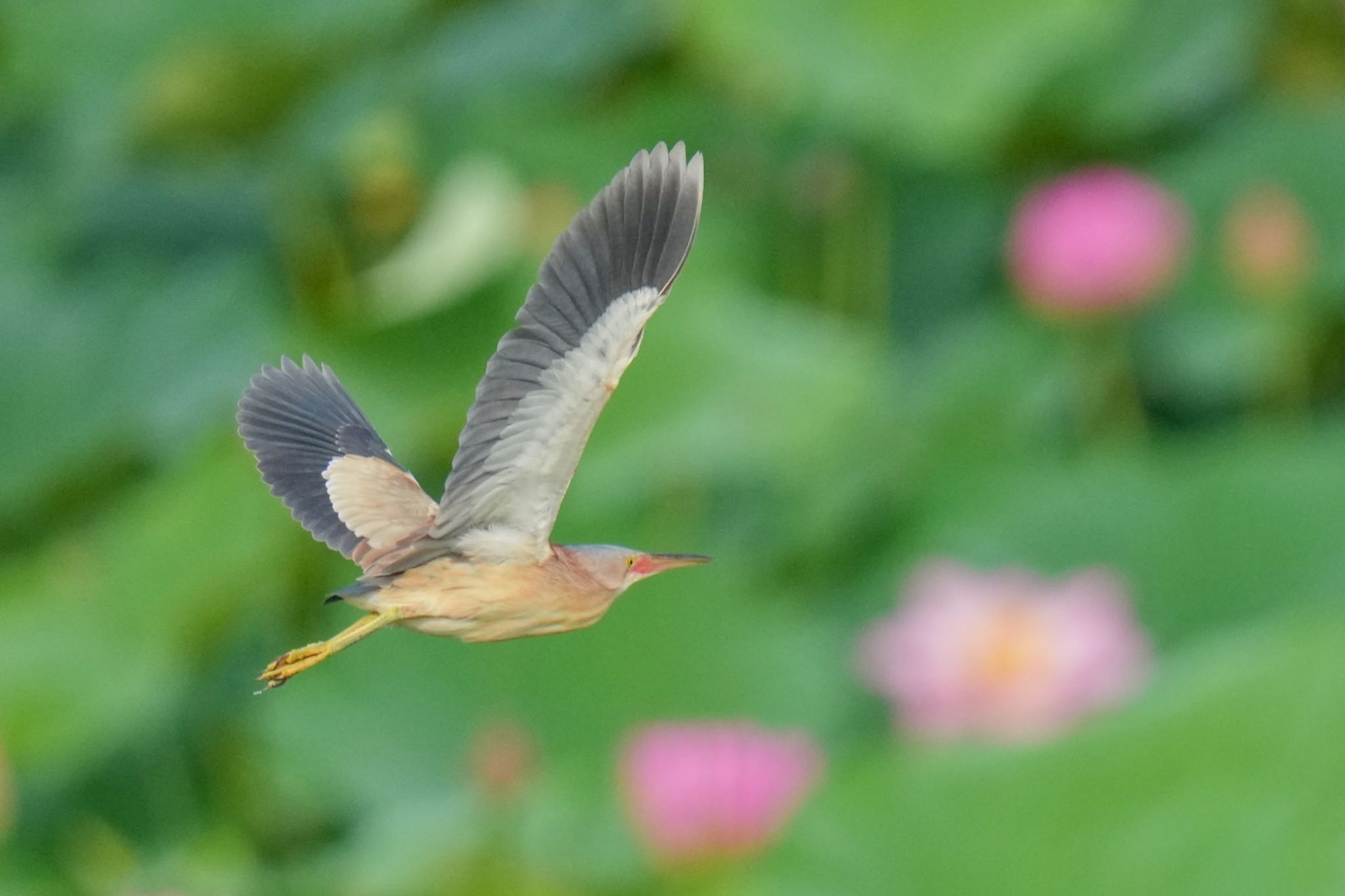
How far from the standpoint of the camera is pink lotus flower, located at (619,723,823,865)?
1053 mm

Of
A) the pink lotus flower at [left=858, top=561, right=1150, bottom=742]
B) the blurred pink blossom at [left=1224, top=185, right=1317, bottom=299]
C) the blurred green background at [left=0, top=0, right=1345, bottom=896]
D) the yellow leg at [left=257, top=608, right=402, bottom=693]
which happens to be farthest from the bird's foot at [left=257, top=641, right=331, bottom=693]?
the blurred pink blossom at [left=1224, top=185, right=1317, bottom=299]

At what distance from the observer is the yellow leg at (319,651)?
0.90 ft

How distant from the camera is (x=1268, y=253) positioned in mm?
1642

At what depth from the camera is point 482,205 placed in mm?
1320

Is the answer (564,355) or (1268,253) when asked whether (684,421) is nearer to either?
(1268,253)

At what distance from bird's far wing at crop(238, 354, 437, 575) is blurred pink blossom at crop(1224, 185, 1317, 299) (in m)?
1.40

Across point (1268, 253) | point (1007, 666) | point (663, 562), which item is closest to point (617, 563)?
point (663, 562)

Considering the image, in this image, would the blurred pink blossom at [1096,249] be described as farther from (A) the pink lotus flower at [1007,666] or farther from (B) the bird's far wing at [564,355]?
(B) the bird's far wing at [564,355]

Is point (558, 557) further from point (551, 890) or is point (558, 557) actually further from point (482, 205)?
point (482, 205)

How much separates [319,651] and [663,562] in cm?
5

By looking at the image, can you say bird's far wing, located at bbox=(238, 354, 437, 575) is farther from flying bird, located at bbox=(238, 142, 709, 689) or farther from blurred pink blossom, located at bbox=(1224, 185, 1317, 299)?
blurred pink blossom, located at bbox=(1224, 185, 1317, 299)

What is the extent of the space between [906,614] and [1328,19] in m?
1.32

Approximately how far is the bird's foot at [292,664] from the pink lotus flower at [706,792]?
2.54ft

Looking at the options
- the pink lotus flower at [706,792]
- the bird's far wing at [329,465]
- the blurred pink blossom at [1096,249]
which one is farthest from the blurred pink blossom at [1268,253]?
the bird's far wing at [329,465]
